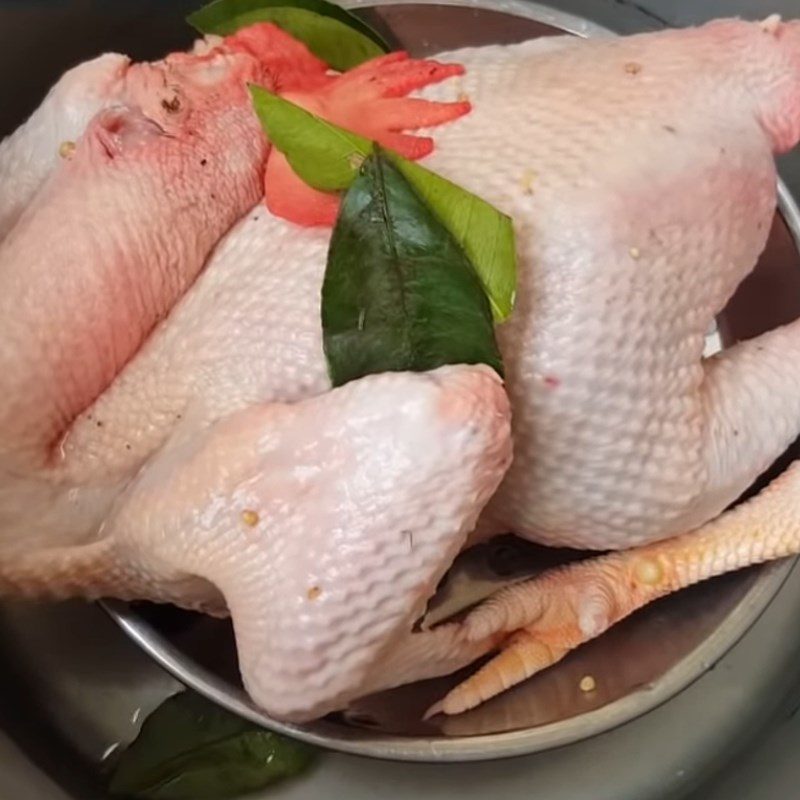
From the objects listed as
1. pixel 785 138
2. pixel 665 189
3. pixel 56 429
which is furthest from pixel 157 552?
pixel 785 138

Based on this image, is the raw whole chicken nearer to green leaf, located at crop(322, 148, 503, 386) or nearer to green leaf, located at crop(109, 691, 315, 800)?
green leaf, located at crop(322, 148, 503, 386)

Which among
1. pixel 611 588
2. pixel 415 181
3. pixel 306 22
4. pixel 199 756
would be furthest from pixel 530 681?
pixel 306 22

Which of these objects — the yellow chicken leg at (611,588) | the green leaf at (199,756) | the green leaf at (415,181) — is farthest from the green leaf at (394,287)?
the green leaf at (199,756)

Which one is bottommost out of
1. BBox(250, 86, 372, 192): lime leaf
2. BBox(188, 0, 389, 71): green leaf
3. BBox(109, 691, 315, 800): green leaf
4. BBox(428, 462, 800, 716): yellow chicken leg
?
BBox(109, 691, 315, 800): green leaf

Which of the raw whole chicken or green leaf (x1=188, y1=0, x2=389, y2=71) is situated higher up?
green leaf (x1=188, y1=0, x2=389, y2=71)

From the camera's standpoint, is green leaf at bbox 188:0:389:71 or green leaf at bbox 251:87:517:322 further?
green leaf at bbox 188:0:389:71

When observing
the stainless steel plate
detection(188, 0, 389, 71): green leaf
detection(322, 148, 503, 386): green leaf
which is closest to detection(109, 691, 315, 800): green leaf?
the stainless steel plate

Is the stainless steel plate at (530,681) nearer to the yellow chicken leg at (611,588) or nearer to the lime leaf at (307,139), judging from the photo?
the yellow chicken leg at (611,588)

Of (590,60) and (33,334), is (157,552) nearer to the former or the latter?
(33,334)
